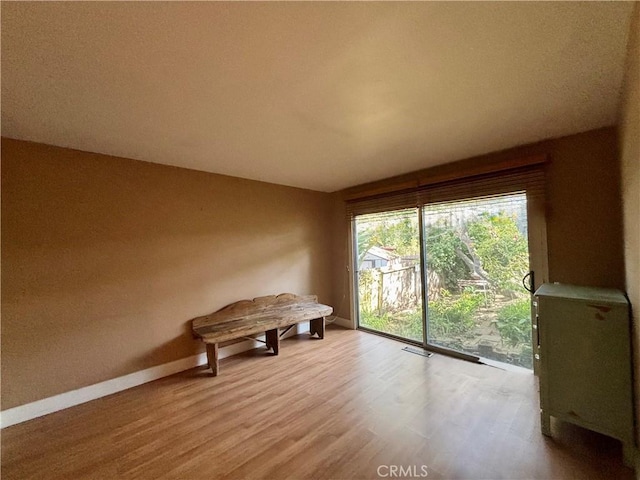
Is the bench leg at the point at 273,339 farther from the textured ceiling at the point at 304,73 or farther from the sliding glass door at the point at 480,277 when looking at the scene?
the textured ceiling at the point at 304,73

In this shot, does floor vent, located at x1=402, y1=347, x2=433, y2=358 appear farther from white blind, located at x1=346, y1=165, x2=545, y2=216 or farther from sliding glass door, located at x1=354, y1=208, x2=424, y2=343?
white blind, located at x1=346, y1=165, x2=545, y2=216

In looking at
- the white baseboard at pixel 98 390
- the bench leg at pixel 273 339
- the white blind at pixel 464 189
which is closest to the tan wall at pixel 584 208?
A: the white blind at pixel 464 189

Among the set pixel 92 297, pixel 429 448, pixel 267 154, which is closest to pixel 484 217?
pixel 429 448

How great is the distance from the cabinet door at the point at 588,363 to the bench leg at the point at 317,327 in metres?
2.36

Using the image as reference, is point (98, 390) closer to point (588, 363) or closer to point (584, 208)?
point (588, 363)

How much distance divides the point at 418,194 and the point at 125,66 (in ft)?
9.48

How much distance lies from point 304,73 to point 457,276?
264cm

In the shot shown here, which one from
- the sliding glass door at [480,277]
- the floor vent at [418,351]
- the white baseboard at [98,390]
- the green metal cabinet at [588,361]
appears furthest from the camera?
the floor vent at [418,351]

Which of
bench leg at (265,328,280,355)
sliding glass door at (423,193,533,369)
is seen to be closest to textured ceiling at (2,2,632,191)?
sliding glass door at (423,193,533,369)

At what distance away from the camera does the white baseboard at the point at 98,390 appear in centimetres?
191

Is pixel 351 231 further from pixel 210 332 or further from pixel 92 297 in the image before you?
pixel 92 297

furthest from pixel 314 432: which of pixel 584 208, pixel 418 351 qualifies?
pixel 584 208

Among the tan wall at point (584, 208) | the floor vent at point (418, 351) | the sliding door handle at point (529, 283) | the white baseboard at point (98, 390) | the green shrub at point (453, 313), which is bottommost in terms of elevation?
the floor vent at point (418, 351)

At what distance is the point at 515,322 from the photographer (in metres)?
2.50
